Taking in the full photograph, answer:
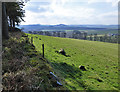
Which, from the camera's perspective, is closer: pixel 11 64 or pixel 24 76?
pixel 24 76

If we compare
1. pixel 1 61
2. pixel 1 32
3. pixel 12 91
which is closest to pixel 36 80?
pixel 12 91

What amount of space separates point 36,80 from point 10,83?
5.52 ft

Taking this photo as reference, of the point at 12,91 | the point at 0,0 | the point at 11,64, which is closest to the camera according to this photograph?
the point at 12,91

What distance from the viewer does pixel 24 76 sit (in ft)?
22.6

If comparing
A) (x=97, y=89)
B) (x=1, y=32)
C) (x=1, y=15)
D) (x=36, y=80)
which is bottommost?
(x=97, y=89)

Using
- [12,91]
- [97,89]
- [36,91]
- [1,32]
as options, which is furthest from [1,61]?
[1,32]

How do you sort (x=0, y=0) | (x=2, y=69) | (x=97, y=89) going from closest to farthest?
(x=2, y=69)
(x=97, y=89)
(x=0, y=0)

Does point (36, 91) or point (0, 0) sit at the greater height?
point (0, 0)

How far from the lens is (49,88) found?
21.4ft

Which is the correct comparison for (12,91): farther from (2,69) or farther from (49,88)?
(2,69)

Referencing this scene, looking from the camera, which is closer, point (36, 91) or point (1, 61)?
point (36, 91)

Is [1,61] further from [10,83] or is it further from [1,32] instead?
[1,32]

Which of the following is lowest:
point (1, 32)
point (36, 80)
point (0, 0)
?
point (36, 80)

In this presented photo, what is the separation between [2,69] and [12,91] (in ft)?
10.7
